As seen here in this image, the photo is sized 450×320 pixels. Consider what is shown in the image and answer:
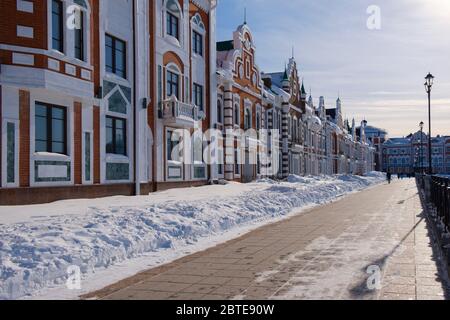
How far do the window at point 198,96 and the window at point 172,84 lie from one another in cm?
231

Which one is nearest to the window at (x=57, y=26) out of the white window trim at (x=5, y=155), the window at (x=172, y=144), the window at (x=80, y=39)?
the window at (x=80, y=39)

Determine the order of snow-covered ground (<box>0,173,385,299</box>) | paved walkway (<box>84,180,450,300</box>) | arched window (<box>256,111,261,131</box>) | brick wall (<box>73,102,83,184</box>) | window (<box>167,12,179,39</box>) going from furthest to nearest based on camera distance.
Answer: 1. arched window (<box>256,111,261,131</box>)
2. window (<box>167,12,179,39</box>)
3. brick wall (<box>73,102,83,184</box>)
4. snow-covered ground (<box>0,173,385,299</box>)
5. paved walkway (<box>84,180,450,300</box>)

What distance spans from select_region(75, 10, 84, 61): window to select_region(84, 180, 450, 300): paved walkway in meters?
8.64

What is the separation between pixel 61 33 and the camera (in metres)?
14.5

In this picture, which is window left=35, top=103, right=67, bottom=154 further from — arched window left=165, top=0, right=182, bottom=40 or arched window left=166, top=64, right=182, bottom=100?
arched window left=165, top=0, right=182, bottom=40

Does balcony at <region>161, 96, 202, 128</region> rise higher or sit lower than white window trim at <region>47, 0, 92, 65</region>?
lower

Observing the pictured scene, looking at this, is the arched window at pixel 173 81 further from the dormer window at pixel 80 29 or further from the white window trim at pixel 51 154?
the white window trim at pixel 51 154

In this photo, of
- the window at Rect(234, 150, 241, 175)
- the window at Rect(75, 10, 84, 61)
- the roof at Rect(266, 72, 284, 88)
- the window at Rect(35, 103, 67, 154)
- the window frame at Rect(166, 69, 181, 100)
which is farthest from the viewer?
the roof at Rect(266, 72, 284, 88)

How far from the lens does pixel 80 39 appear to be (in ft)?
51.2

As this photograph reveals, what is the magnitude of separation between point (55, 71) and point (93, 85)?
2154 mm

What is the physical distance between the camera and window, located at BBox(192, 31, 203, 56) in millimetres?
24969

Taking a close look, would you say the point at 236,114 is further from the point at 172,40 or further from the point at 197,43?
the point at 172,40

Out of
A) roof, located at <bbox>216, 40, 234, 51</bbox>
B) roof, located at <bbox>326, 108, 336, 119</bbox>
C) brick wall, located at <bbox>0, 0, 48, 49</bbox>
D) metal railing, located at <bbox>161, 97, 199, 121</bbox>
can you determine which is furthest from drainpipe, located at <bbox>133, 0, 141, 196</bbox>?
roof, located at <bbox>326, 108, 336, 119</bbox>

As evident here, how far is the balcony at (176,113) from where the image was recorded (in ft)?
68.2
